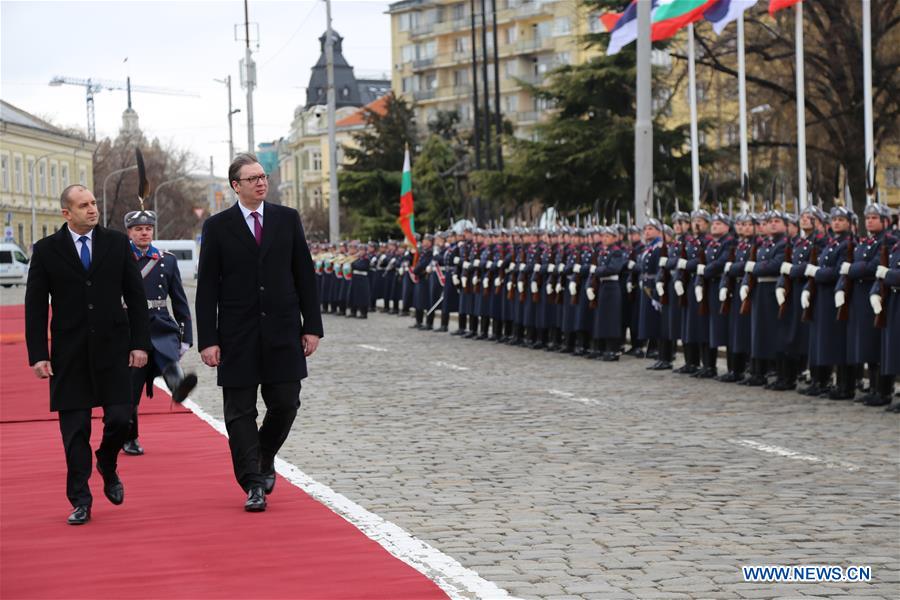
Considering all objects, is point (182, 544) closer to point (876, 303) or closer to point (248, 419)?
point (248, 419)

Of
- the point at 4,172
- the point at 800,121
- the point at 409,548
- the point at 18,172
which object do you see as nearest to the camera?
the point at 409,548

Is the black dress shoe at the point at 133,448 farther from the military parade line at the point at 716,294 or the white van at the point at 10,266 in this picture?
the white van at the point at 10,266

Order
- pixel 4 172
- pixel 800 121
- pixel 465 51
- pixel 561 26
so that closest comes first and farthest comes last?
pixel 800 121 < pixel 4 172 < pixel 561 26 < pixel 465 51

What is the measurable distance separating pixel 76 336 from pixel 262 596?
2.59 metres

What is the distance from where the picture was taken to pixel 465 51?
112812mm

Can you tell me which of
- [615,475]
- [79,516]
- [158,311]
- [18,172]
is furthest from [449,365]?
[18,172]

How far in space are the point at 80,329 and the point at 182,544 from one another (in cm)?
147

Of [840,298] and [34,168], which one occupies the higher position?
[34,168]

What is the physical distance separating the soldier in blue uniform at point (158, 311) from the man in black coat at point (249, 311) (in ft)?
7.48

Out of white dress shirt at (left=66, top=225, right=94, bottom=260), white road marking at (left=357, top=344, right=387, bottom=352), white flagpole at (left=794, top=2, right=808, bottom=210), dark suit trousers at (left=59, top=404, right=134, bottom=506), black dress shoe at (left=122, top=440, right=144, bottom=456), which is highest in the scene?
white flagpole at (left=794, top=2, right=808, bottom=210)

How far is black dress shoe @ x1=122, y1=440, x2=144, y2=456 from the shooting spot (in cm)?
1171

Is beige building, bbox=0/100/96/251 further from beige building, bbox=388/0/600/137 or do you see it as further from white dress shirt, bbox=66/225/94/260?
white dress shirt, bbox=66/225/94/260

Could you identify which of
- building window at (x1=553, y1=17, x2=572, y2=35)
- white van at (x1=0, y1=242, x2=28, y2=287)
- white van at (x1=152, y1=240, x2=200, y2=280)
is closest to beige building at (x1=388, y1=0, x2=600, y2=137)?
building window at (x1=553, y1=17, x2=572, y2=35)

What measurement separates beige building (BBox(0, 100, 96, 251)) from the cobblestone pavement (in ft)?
257
